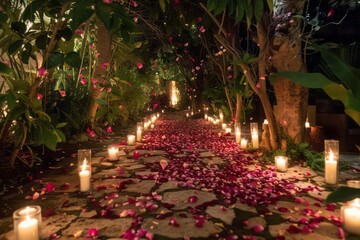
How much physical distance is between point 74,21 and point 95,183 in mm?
2102

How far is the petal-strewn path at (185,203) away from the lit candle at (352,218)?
10cm

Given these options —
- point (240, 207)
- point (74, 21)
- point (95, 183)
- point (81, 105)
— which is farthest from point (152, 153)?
point (74, 21)

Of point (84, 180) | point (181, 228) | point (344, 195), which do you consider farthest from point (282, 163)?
point (84, 180)

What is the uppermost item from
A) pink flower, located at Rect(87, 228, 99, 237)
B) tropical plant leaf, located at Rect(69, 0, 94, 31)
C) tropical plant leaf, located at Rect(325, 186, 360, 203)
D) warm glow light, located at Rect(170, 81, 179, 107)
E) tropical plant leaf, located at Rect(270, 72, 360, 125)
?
warm glow light, located at Rect(170, 81, 179, 107)

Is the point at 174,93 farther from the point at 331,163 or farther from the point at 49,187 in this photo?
the point at 49,187

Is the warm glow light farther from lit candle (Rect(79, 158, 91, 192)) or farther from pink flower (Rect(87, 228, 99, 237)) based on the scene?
pink flower (Rect(87, 228, 99, 237))

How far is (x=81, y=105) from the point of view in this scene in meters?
6.00

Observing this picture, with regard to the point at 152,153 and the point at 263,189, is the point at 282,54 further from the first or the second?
the point at 152,153

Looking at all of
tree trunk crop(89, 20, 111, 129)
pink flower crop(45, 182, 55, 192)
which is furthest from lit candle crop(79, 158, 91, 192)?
tree trunk crop(89, 20, 111, 129)

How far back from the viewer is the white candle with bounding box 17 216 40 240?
1742 millimetres

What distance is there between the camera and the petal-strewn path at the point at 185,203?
6.71ft

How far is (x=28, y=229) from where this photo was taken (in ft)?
5.74

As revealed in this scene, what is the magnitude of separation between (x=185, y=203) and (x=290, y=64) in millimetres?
2868

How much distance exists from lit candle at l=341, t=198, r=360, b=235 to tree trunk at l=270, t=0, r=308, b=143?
2.35 meters
